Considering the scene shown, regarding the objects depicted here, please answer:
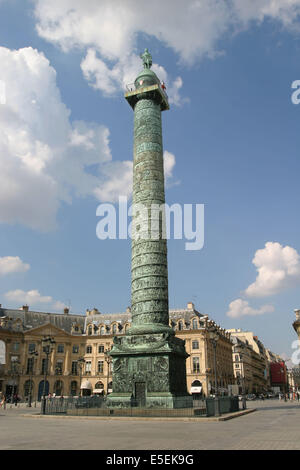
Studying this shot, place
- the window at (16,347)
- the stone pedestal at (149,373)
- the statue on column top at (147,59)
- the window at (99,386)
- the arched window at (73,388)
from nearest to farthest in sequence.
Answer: the stone pedestal at (149,373) → the statue on column top at (147,59) → the window at (16,347) → the window at (99,386) → the arched window at (73,388)

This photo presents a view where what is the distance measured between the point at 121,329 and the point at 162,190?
114 feet

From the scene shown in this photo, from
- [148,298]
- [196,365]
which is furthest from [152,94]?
[196,365]

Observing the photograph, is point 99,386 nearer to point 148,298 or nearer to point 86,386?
point 86,386

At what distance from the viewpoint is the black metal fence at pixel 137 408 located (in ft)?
56.9

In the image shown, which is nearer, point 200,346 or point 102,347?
point 200,346

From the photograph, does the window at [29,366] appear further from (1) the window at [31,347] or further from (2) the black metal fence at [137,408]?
(2) the black metal fence at [137,408]

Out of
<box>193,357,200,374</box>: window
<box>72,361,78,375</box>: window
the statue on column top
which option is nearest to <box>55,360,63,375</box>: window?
<box>72,361,78,375</box>: window

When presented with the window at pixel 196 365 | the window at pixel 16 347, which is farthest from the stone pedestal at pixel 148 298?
the window at pixel 16 347

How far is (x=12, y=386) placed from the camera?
4906cm

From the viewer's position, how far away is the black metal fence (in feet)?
56.9

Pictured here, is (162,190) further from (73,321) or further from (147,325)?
(73,321)

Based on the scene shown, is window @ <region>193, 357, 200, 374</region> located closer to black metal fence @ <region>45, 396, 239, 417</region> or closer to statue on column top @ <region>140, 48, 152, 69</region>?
black metal fence @ <region>45, 396, 239, 417</region>
